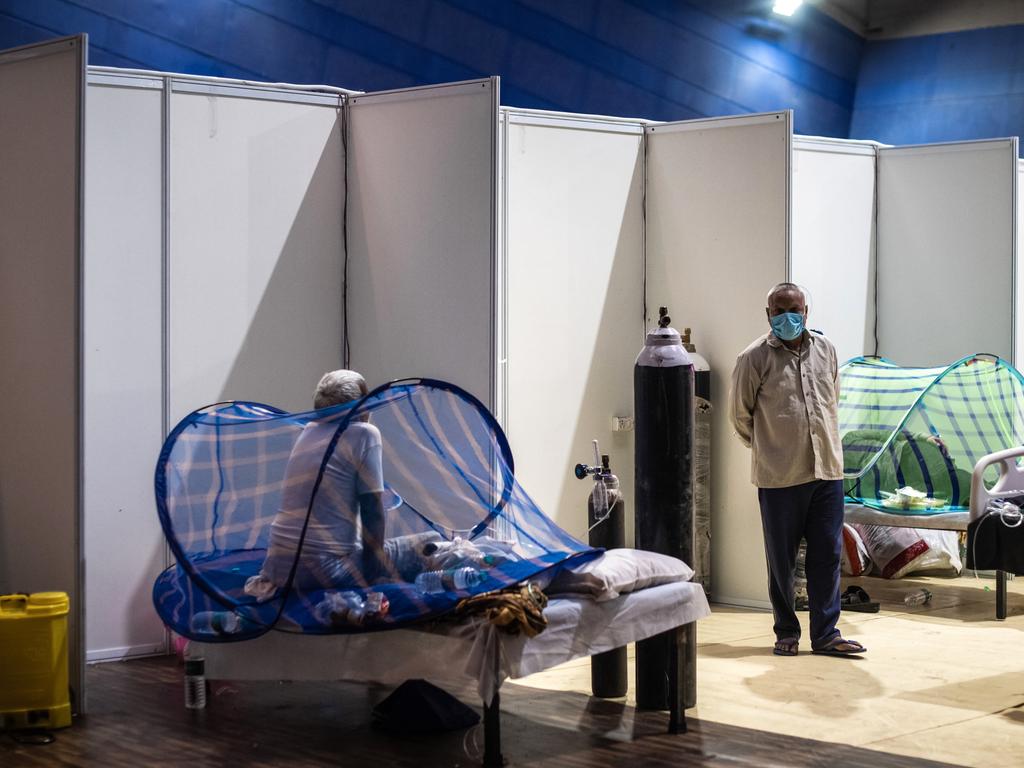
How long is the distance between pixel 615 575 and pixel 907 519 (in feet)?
9.60

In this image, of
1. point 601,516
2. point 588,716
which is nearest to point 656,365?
point 601,516

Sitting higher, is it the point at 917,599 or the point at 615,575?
the point at 615,575

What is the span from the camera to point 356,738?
15.5 feet

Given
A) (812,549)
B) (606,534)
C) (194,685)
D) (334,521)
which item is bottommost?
(194,685)

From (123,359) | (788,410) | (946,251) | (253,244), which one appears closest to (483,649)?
(788,410)

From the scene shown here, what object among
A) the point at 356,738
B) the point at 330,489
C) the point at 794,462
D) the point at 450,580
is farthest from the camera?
the point at 794,462

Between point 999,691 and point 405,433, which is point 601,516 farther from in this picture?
point 999,691

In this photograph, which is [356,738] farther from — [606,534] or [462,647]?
[606,534]

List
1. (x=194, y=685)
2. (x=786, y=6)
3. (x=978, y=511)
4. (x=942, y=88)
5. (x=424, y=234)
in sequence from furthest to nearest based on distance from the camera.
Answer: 1. (x=942, y=88)
2. (x=786, y=6)
3. (x=978, y=511)
4. (x=424, y=234)
5. (x=194, y=685)

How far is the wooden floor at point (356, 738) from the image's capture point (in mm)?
4434

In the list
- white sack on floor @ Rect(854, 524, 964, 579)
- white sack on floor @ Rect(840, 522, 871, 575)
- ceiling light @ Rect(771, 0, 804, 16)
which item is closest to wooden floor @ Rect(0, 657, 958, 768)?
white sack on floor @ Rect(840, 522, 871, 575)

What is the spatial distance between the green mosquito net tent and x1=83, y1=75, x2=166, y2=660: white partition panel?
3.49 m

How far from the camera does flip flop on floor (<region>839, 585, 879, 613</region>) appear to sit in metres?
6.93

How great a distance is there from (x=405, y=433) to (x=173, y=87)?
200 cm
